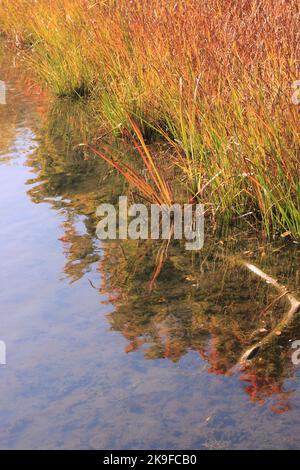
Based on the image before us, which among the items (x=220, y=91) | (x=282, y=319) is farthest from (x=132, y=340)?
(x=220, y=91)

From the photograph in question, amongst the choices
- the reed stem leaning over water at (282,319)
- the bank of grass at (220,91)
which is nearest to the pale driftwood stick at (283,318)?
the reed stem leaning over water at (282,319)

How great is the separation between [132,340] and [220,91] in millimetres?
2112

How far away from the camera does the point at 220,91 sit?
493 centimetres

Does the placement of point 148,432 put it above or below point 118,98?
below

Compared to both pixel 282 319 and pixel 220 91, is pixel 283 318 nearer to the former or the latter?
pixel 282 319

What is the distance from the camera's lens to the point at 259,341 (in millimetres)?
3283

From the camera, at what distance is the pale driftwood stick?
3.17 meters

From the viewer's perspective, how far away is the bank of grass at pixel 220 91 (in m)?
4.12
